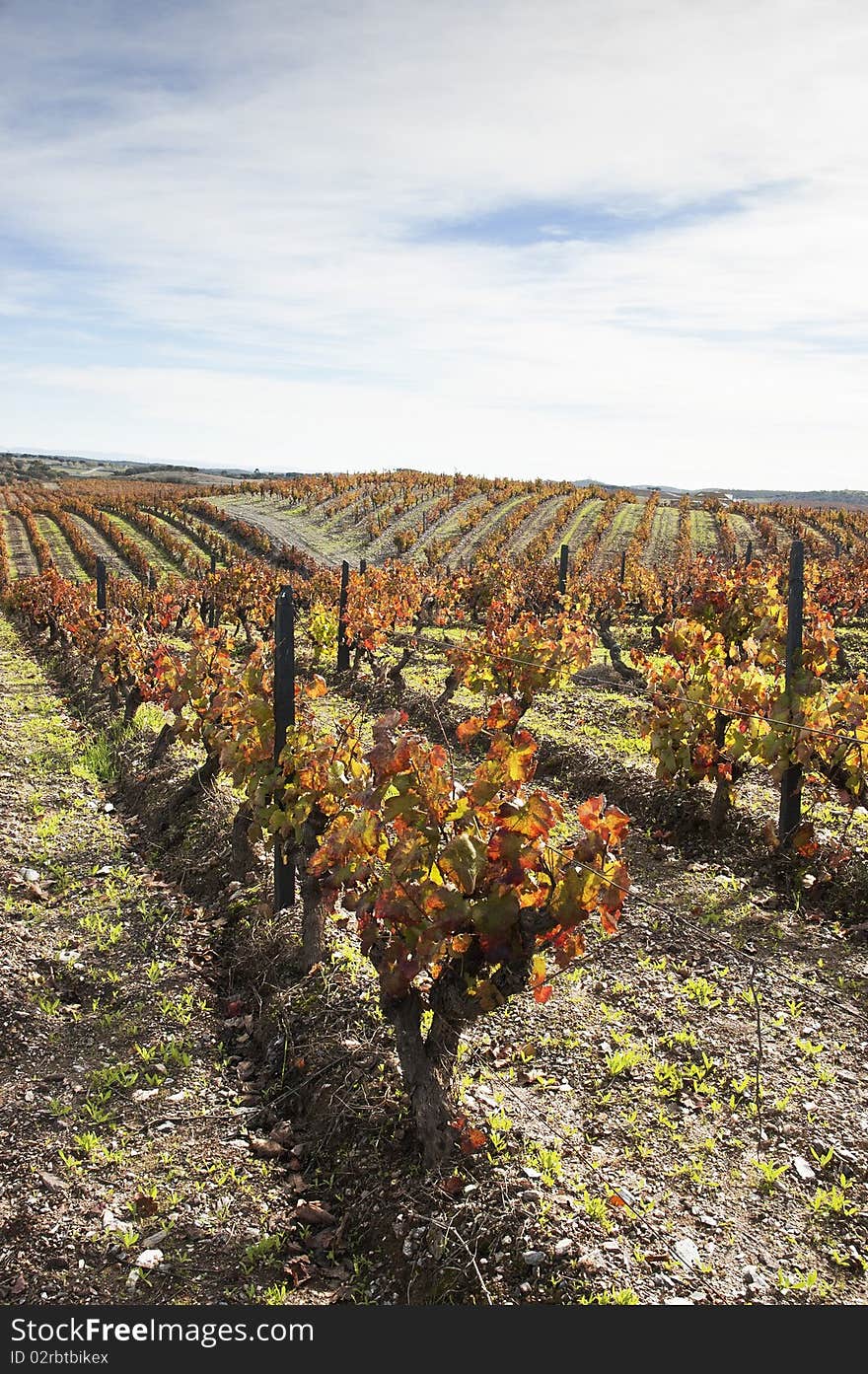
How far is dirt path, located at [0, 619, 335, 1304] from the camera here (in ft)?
12.0

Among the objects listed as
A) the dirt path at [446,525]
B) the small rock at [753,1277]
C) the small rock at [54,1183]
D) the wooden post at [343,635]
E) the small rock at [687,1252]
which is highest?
the dirt path at [446,525]

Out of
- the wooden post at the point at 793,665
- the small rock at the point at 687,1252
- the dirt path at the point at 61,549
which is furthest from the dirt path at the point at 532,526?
the small rock at the point at 687,1252

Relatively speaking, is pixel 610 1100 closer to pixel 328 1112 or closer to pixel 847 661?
pixel 328 1112

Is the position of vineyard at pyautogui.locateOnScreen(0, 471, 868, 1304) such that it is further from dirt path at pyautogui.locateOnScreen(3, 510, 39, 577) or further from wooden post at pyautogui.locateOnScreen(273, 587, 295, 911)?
dirt path at pyautogui.locateOnScreen(3, 510, 39, 577)

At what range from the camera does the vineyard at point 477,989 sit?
3.72 metres

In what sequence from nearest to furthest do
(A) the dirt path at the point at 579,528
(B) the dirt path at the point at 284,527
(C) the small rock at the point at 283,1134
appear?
(C) the small rock at the point at 283,1134 → (B) the dirt path at the point at 284,527 → (A) the dirt path at the point at 579,528

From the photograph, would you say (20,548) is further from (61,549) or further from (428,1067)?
(428,1067)

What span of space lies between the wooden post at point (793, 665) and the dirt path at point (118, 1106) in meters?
5.15

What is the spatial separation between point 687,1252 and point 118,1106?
2.87 meters

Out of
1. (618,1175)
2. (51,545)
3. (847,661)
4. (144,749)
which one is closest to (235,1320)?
(618,1175)

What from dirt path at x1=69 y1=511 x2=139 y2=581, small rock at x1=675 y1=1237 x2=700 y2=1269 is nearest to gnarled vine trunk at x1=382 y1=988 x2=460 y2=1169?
small rock at x1=675 y1=1237 x2=700 y2=1269

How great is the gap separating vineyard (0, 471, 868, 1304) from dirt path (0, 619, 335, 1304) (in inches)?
0.9

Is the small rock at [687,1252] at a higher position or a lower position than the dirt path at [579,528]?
lower

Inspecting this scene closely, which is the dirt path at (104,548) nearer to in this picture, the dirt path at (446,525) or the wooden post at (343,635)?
the dirt path at (446,525)
